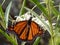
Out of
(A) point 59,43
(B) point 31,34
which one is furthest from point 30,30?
(A) point 59,43

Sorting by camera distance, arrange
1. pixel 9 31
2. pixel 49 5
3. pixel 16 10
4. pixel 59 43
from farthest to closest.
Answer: pixel 16 10
pixel 59 43
pixel 9 31
pixel 49 5

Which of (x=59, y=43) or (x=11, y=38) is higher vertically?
(x=11, y=38)

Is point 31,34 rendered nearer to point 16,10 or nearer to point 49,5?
point 49,5

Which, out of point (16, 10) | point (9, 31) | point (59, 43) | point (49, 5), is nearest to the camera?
point (49, 5)

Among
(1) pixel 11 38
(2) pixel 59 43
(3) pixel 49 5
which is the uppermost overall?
(3) pixel 49 5

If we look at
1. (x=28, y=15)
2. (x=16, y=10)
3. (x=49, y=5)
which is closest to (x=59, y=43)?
(x=28, y=15)

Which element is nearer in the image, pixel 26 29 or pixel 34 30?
pixel 34 30

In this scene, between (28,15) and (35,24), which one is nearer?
(35,24)
